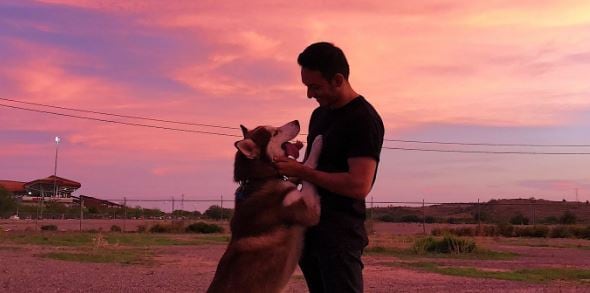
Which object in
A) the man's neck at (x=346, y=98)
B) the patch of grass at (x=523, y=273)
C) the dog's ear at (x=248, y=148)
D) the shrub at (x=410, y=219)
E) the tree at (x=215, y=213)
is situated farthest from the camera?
the shrub at (x=410, y=219)

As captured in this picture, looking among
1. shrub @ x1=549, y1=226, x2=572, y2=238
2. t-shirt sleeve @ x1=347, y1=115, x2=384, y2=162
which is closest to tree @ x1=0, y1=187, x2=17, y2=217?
shrub @ x1=549, y1=226, x2=572, y2=238

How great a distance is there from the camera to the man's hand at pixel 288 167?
4.61 meters

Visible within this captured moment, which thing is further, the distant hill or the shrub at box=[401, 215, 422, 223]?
the distant hill

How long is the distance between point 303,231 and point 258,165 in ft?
2.06

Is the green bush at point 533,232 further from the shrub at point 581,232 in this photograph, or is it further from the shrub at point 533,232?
the shrub at point 581,232

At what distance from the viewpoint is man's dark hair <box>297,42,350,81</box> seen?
181 inches

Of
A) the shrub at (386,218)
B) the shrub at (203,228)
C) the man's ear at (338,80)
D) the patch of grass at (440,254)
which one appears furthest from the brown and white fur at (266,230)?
the shrub at (386,218)

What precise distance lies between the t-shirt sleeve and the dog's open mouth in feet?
1.88

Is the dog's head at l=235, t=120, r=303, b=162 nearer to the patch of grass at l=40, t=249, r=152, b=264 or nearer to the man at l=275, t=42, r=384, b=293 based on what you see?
the man at l=275, t=42, r=384, b=293

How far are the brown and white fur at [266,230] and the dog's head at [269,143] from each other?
5 centimetres

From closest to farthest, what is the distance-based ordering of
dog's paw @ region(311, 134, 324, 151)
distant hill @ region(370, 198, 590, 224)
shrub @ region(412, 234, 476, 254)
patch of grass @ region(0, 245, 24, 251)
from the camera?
1. dog's paw @ region(311, 134, 324, 151)
2. patch of grass @ region(0, 245, 24, 251)
3. shrub @ region(412, 234, 476, 254)
4. distant hill @ region(370, 198, 590, 224)

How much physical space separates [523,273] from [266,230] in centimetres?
1752

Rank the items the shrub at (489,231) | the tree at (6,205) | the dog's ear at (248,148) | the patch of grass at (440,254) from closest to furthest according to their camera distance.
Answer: the dog's ear at (248,148)
the patch of grass at (440,254)
the shrub at (489,231)
the tree at (6,205)

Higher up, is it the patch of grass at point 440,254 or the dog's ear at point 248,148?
the dog's ear at point 248,148
